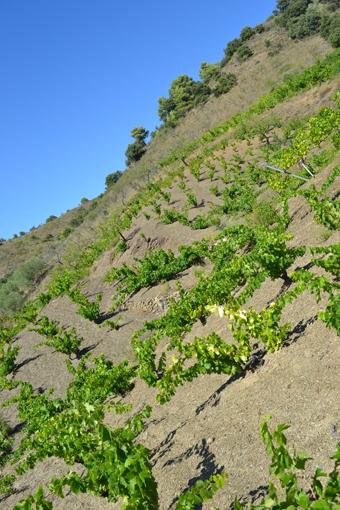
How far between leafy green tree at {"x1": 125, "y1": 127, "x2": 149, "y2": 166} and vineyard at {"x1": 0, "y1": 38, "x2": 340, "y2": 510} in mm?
30724

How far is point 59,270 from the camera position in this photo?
2881cm

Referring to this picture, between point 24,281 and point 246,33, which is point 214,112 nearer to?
point 24,281

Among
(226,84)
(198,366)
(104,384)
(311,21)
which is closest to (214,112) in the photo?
(226,84)

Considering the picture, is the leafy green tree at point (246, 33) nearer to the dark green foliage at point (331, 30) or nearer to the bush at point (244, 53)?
the bush at point (244, 53)

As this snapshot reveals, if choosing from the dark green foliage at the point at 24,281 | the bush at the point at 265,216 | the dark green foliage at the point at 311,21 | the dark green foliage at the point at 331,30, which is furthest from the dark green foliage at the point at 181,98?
the bush at the point at 265,216

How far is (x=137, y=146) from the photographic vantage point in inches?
2148

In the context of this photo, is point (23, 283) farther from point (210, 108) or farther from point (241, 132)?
point (210, 108)

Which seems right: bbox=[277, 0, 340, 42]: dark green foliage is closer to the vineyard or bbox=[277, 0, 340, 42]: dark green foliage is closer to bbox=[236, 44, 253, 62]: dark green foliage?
bbox=[236, 44, 253, 62]: dark green foliage

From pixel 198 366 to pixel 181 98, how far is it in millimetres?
53816

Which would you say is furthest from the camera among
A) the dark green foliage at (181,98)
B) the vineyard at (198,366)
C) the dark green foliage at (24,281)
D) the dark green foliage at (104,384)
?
the dark green foliage at (181,98)

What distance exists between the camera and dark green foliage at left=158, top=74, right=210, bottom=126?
51175mm

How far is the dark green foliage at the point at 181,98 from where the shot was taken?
51175 mm

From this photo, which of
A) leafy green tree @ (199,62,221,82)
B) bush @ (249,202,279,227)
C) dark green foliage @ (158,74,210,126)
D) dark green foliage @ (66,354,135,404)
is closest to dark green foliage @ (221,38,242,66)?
leafy green tree @ (199,62,221,82)

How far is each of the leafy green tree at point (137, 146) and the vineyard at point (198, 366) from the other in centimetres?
3072
